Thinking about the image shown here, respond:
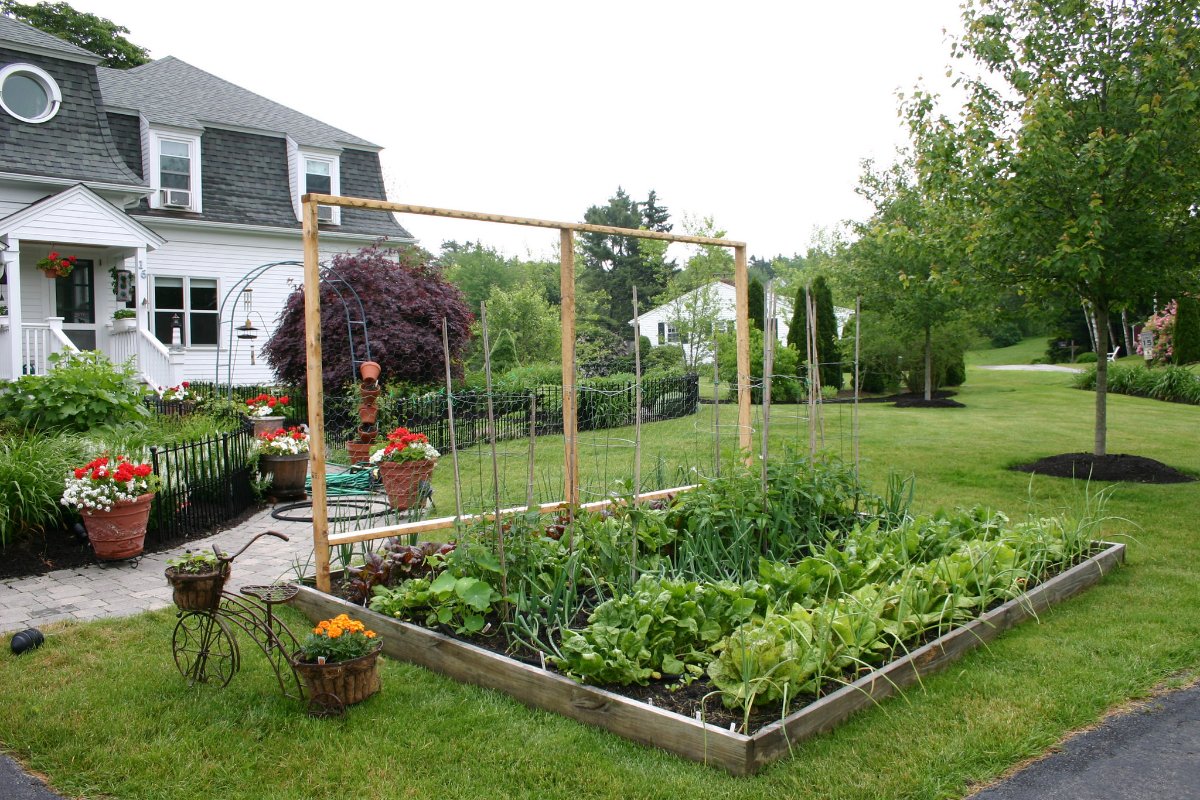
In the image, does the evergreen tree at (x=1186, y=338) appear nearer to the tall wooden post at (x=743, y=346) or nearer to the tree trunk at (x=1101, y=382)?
the tree trunk at (x=1101, y=382)

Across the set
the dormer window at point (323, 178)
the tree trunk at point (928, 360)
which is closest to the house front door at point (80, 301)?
the dormer window at point (323, 178)

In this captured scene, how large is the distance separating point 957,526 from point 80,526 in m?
6.11

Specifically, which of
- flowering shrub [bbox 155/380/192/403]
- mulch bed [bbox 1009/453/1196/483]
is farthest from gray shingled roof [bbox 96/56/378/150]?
mulch bed [bbox 1009/453/1196/483]

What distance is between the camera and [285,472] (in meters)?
8.20

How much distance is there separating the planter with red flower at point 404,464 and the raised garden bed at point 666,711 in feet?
8.83

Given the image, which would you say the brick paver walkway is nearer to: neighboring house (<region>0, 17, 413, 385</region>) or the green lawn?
the green lawn

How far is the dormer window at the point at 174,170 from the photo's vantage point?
15.9 metres

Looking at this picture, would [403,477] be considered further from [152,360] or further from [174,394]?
[152,360]

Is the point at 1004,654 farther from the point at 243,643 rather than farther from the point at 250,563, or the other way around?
the point at 250,563

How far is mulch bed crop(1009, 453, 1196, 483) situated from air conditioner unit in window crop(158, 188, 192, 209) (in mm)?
15195

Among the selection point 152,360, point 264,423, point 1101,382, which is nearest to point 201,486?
point 264,423

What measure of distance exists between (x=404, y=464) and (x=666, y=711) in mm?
4719

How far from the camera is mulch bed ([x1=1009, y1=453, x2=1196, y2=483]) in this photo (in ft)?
26.7

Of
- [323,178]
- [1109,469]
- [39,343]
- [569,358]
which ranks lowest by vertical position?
[1109,469]
